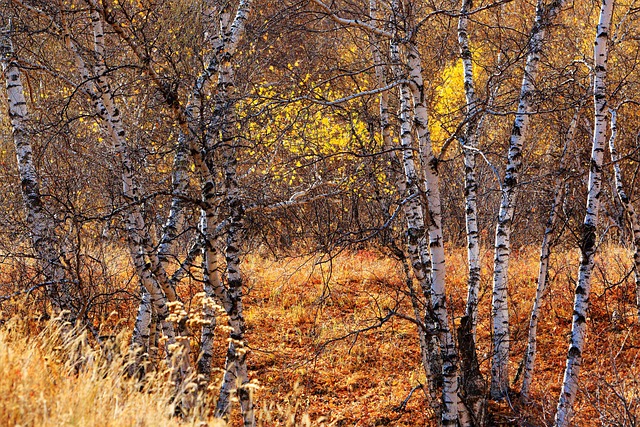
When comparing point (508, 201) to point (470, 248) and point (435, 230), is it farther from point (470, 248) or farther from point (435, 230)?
point (435, 230)

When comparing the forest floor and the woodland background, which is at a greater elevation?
the woodland background

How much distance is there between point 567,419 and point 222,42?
4489 mm

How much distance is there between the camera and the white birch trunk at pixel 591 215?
19.1ft

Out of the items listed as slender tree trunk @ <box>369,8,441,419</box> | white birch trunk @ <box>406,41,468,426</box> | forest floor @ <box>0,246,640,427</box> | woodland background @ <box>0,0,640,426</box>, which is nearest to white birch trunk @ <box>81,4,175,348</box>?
woodland background @ <box>0,0,640,426</box>

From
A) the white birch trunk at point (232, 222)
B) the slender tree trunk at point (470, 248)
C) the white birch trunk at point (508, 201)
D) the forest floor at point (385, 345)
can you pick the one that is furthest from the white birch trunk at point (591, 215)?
the white birch trunk at point (232, 222)

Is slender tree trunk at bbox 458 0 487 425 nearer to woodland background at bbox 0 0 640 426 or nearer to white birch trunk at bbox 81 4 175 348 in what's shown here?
woodland background at bbox 0 0 640 426

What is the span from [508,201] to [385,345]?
374 cm

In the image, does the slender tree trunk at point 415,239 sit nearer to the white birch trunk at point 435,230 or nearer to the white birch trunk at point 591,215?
the white birch trunk at point 435,230

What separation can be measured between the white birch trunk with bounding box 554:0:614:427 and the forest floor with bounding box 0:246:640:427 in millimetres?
293

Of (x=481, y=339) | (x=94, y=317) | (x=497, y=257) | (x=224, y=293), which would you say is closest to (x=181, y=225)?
(x=224, y=293)

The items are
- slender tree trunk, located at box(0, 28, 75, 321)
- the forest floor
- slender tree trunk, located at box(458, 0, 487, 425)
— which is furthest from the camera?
the forest floor

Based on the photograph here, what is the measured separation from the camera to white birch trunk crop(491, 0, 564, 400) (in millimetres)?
6457

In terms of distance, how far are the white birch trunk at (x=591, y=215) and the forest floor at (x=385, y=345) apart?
0.29 meters

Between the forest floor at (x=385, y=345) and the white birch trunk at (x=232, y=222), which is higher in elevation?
the white birch trunk at (x=232, y=222)
